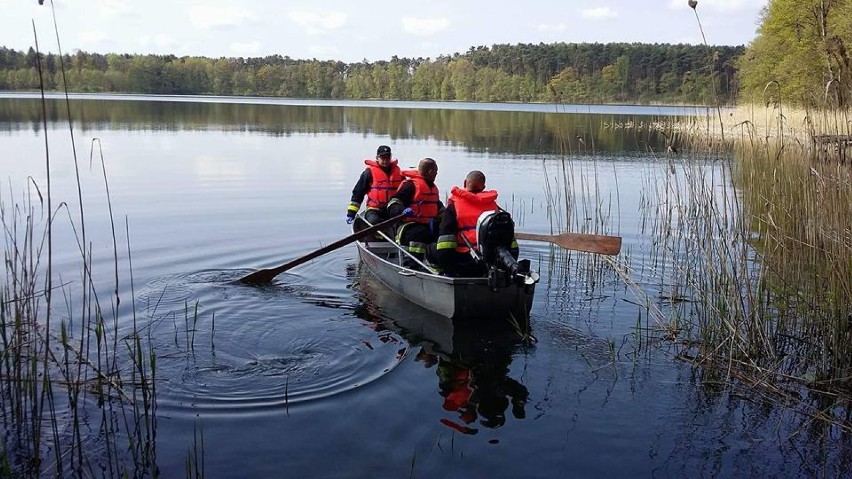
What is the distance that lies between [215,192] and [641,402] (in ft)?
37.6

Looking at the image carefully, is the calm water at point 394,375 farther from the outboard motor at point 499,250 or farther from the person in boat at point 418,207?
the person in boat at point 418,207

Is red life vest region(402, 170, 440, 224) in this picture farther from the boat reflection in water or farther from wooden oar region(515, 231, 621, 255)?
wooden oar region(515, 231, 621, 255)

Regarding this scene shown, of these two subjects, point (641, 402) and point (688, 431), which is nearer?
point (688, 431)

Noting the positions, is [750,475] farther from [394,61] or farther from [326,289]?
[394,61]

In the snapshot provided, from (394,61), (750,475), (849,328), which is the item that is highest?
(394,61)

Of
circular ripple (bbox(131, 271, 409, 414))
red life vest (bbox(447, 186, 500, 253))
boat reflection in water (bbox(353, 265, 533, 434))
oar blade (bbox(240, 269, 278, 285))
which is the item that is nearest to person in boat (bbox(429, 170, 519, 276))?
red life vest (bbox(447, 186, 500, 253))

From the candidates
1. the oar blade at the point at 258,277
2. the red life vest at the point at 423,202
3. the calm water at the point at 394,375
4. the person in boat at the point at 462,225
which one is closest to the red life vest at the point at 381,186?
the calm water at the point at 394,375

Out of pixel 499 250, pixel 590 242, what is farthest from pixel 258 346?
pixel 590 242

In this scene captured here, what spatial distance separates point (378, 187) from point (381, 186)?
0.14ft

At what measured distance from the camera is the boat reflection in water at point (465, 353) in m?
5.18

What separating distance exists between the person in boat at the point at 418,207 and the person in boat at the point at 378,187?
75cm

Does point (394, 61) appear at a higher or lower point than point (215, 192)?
higher

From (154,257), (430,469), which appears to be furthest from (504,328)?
(154,257)

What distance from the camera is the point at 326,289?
839 cm
